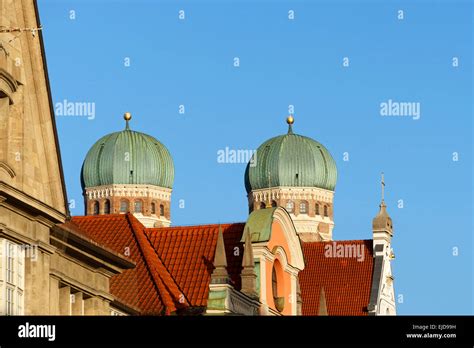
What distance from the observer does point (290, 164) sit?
140 meters

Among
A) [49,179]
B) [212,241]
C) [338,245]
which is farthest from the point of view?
[338,245]

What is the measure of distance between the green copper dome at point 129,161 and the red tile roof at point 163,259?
8256cm

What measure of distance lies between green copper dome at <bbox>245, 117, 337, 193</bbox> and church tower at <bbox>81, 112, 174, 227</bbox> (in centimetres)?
729

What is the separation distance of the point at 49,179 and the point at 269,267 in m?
19.1

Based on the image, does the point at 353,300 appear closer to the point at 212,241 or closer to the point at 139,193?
the point at 212,241

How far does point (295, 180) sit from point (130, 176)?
13603 millimetres

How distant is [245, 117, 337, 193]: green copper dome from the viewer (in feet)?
458

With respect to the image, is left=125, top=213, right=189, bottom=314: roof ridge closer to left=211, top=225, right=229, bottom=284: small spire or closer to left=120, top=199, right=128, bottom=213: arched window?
left=211, top=225, right=229, bottom=284: small spire

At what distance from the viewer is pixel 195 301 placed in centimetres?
5012

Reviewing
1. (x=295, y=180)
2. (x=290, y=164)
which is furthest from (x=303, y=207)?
(x=290, y=164)

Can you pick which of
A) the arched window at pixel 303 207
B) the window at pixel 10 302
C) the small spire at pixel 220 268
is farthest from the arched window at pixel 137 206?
the window at pixel 10 302

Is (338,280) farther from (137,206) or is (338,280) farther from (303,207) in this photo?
(137,206)

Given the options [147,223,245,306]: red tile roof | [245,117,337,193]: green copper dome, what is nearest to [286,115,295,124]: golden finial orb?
[245,117,337,193]: green copper dome
